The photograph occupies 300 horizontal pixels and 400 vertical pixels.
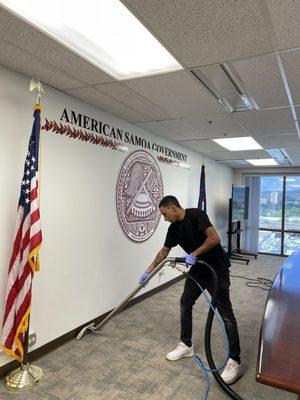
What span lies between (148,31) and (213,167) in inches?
206

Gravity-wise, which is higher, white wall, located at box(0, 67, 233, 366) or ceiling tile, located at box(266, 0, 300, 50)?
ceiling tile, located at box(266, 0, 300, 50)

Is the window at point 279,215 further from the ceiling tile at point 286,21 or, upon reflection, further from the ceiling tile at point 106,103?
the ceiling tile at point 286,21

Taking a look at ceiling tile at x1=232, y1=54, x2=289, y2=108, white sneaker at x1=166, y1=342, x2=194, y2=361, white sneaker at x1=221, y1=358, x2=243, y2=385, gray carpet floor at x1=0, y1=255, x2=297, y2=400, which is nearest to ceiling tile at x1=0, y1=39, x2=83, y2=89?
ceiling tile at x1=232, y1=54, x2=289, y2=108

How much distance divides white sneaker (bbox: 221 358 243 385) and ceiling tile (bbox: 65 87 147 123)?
248cm

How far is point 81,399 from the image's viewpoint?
2.04 meters

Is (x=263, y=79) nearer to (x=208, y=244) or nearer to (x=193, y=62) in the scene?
(x=193, y=62)

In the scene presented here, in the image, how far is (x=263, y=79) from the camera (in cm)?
219

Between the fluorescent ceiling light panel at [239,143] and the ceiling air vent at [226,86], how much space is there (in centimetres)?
146

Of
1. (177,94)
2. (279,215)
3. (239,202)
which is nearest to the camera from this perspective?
(177,94)

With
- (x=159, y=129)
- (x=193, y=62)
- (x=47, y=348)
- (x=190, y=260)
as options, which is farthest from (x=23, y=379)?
(x=159, y=129)

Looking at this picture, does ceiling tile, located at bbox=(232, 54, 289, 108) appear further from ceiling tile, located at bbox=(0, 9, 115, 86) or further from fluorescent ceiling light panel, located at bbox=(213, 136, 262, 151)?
fluorescent ceiling light panel, located at bbox=(213, 136, 262, 151)

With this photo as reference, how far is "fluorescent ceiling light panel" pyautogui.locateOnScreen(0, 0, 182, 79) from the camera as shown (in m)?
1.55

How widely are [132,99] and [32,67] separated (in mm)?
927

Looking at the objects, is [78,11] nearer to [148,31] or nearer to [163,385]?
[148,31]
